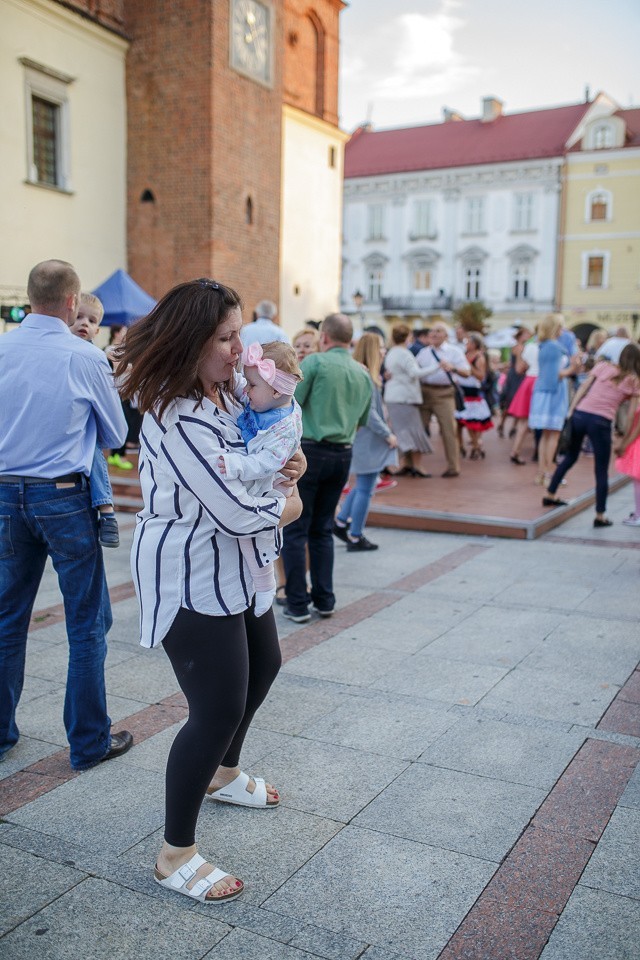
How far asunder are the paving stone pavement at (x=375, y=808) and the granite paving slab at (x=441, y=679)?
2 centimetres

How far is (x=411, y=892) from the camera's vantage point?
113 inches

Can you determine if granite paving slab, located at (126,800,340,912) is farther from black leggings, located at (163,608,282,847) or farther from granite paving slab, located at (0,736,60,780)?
granite paving slab, located at (0,736,60,780)

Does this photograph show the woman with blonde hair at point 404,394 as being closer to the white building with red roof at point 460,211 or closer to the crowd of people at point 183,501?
the crowd of people at point 183,501

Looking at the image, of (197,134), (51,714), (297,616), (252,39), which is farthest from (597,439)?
(252,39)

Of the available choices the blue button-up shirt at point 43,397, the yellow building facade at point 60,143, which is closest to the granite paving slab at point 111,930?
the blue button-up shirt at point 43,397

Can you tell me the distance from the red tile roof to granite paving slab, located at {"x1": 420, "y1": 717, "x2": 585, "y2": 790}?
50.1m

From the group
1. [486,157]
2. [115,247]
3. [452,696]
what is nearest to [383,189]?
[486,157]

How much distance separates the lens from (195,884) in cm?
282

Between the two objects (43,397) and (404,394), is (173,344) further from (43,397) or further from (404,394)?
(404,394)

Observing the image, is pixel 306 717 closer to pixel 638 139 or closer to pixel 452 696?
pixel 452 696

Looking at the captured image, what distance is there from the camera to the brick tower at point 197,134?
60.9ft

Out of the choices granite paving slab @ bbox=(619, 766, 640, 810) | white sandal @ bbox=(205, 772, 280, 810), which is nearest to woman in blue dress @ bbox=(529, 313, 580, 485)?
granite paving slab @ bbox=(619, 766, 640, 810)

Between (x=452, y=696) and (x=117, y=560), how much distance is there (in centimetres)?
396

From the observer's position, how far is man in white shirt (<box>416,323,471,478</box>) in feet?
39.0
